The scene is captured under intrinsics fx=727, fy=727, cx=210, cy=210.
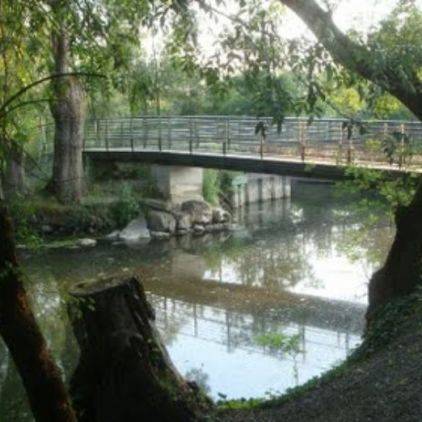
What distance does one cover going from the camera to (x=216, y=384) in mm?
8578

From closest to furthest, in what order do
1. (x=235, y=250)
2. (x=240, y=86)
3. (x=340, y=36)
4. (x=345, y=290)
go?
(x=240, y=86), (x=340, y=36), (x=345, y=290), (x=235, y=250)

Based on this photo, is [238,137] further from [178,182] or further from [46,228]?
[46,228]

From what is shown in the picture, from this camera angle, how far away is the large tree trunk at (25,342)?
3842 mm

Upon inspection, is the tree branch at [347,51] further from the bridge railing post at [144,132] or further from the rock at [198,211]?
the bridge railing post at [144,132]

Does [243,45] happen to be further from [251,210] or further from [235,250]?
[251,210]

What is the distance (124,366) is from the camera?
17.3 feet

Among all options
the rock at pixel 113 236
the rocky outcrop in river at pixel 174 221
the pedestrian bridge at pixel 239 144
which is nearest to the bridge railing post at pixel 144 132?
the pedestrian bridge at pixel 239 144

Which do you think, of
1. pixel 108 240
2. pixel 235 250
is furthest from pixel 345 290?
pixel 108 240

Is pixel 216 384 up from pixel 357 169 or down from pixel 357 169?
down

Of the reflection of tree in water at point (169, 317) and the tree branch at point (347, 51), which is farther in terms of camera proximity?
the reflection of tree in water at point (169, 317)

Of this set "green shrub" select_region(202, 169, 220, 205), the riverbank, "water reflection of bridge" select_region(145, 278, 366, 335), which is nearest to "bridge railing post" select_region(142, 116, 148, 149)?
"green shrub" select_region(202, 169, 220, 205)

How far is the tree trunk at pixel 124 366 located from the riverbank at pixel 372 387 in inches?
20.3

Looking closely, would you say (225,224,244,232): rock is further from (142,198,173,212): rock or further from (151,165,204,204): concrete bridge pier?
(142,198,173,212): rock

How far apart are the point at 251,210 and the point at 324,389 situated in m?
19.1
